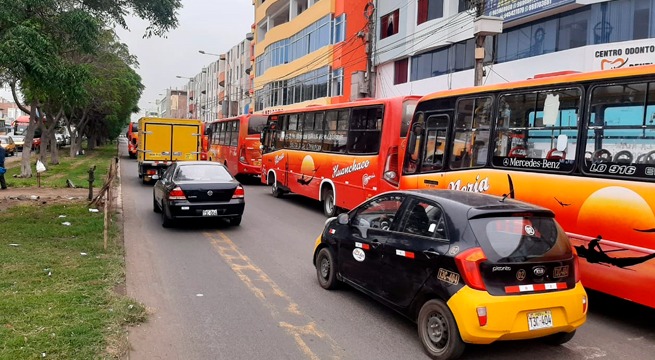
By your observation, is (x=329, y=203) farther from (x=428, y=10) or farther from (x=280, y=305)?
(x=428, y=10)

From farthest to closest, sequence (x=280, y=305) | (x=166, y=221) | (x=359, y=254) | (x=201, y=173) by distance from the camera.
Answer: (x=201, y=173)
(x=166, y=221)
(x=280, y=305)
(x=359, y=254)

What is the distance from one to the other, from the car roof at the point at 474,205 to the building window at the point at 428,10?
20159 mm

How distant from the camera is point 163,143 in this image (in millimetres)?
21484

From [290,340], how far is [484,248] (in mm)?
2135

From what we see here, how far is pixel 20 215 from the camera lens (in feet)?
40.4

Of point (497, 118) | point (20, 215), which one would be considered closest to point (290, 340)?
point (497, 118)

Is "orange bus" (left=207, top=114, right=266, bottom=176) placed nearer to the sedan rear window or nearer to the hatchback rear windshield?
the sedan rear window

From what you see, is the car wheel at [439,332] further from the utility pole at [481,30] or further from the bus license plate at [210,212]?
the utility pole at [481,30]

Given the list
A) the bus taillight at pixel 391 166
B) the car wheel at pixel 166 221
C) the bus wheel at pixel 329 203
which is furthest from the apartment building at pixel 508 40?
the car wheel at pixel 166 221

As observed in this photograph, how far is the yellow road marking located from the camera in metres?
5.28

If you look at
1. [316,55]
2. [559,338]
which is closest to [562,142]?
[559,338]

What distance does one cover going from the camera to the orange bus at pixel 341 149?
12219mm

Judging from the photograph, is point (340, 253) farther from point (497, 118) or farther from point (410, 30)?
point (410, 30)

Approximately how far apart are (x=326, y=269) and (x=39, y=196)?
40.0ft
